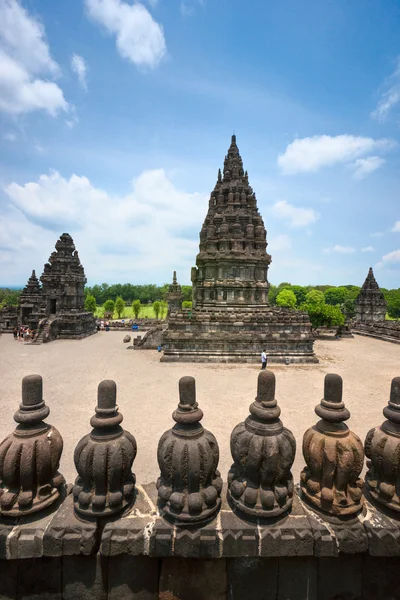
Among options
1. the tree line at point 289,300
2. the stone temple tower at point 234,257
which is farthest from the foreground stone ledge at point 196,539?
the tree line at point 289,300

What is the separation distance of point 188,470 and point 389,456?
1.69m

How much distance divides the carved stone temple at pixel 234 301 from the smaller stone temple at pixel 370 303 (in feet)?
77.3

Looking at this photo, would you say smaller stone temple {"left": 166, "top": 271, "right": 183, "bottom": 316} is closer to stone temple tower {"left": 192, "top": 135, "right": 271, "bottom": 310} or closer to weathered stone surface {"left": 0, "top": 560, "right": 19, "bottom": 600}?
stone temple tower {"left": 192, "top": 135, "right": 271, "bottom": 310}

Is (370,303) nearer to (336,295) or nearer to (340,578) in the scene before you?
(340,578)

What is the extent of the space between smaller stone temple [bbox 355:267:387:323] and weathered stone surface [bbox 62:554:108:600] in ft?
135

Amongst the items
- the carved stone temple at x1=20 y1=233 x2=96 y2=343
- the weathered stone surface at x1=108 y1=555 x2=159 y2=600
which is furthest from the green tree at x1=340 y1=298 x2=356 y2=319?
the weathered stone surface at x1=108 y1=555 x2=159 y2=600

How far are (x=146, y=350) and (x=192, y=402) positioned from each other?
16.7m

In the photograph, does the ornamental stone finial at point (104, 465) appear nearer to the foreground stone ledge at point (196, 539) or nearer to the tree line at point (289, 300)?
the foreground stone ledge at point (196, 539)

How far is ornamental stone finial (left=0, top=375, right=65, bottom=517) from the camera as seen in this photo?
2.25 metres

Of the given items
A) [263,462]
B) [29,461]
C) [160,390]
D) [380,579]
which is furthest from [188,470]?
[160,390]

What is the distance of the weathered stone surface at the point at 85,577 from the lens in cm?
224

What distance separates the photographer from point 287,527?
2.23 meters

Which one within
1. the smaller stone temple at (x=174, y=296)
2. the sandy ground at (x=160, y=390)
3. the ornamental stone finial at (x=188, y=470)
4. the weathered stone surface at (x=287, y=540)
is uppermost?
the smaller stone temple at (x=174, y=296)

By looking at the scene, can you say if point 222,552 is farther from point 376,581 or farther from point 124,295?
point 124,295
